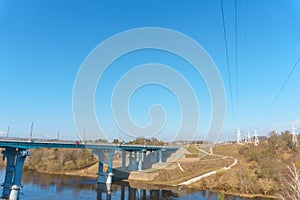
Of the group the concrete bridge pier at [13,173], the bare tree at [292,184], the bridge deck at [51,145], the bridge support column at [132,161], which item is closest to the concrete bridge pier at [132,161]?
the bridge support column at [132,161]

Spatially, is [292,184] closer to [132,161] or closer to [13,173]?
[13,173]

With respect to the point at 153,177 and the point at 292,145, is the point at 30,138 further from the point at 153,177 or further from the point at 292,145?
the point at 292,145

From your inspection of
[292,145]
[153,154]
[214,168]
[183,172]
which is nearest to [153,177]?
[183,172]

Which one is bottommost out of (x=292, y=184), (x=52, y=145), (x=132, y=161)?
(x=132, y=161)

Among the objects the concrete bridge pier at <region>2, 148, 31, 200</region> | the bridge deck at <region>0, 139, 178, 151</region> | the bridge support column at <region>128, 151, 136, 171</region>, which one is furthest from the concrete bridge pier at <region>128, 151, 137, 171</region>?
the concrete bridge pier at <region>2, 148, 31, 200</region>

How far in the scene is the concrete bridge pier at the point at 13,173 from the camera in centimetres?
2744

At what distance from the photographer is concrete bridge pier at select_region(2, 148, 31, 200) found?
27.4 metres

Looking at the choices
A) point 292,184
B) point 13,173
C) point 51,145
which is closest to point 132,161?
point 51,145

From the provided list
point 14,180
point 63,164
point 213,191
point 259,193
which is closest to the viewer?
point 14,180

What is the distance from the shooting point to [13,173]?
29.4m

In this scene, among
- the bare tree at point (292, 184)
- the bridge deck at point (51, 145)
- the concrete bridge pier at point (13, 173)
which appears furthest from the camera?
the bridge deck at point (51, 145)

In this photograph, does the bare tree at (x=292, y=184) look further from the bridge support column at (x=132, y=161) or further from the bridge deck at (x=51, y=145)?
the bridge support column at (x=132, y=161)

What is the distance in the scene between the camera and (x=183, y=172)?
1837 inches

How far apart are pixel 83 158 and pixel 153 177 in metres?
23.2
